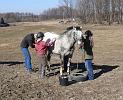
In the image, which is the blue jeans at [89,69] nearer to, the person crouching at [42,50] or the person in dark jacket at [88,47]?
the person in dark jacket at [88,47]

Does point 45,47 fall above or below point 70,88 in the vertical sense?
above

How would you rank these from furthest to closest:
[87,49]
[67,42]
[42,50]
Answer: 1. [67,42]
2. [42,50]
3. [87,49]

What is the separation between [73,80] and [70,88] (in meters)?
0.97

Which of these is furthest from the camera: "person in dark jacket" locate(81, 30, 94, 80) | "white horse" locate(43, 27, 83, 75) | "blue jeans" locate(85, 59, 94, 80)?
"white horse" locate(43, 27, 83, 75)

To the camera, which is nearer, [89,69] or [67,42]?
[89,69]

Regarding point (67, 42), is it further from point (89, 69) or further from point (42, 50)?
point (89, 69)

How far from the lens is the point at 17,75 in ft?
51.2

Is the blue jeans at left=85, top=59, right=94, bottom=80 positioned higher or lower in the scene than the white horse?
lower

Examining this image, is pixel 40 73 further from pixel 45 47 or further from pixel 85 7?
pixel 85 7

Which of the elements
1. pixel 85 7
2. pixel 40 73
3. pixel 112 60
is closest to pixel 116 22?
pixel 85 7

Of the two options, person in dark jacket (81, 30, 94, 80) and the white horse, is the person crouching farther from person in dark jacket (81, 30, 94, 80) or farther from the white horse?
person in dark jacket (81, 30, 94, 80)

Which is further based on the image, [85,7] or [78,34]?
[85,7]

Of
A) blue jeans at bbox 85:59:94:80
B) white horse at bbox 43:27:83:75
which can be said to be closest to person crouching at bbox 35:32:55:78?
white horse at bbox 43:27:83:75

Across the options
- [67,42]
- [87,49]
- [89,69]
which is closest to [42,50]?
[67,42]
